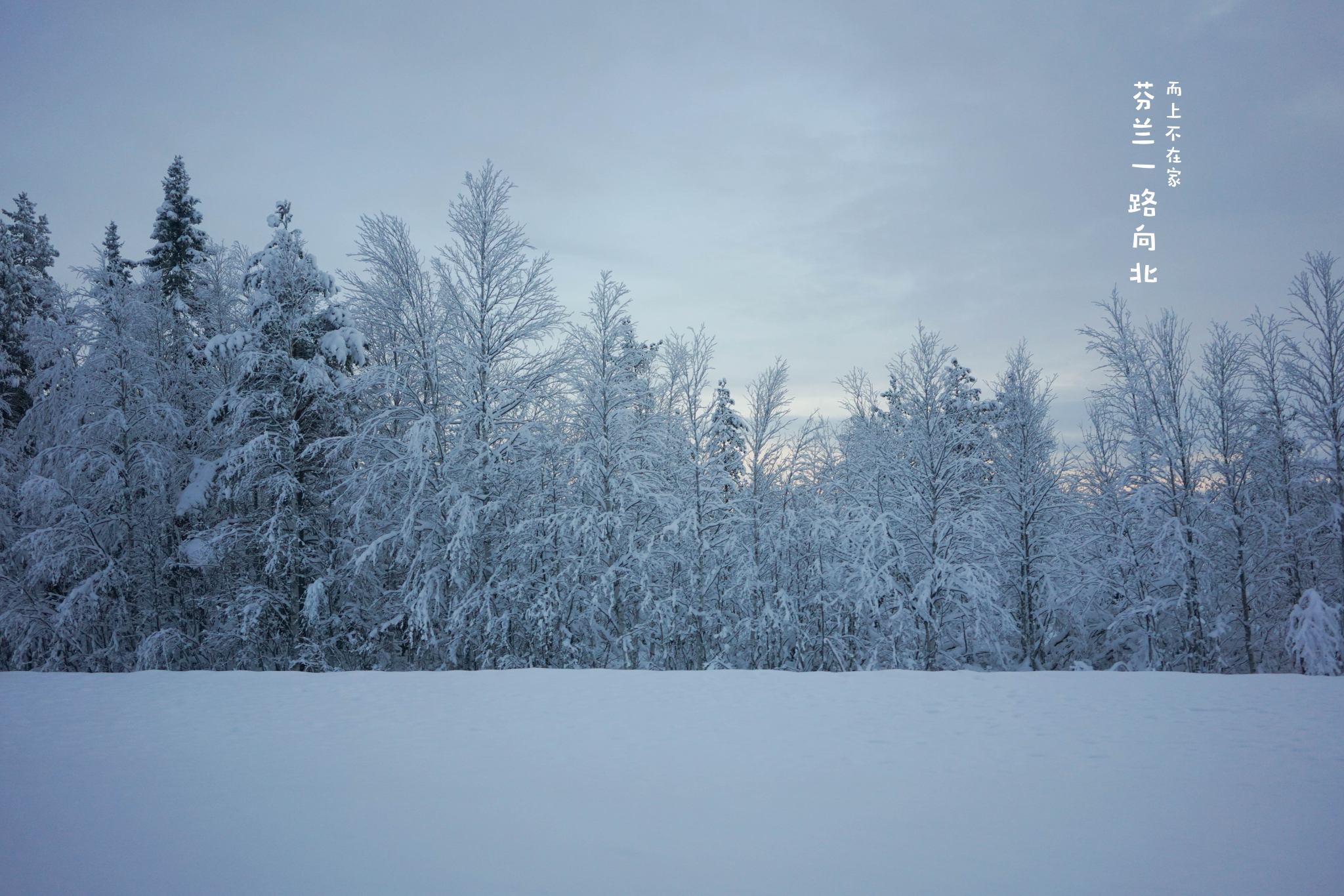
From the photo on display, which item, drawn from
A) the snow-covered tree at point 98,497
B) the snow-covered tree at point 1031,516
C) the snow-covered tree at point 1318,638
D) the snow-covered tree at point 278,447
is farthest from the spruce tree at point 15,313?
the snow-covered tree at point 1318,638

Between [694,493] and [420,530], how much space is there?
7294 millimetres

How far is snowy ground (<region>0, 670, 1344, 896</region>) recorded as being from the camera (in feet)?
11.9

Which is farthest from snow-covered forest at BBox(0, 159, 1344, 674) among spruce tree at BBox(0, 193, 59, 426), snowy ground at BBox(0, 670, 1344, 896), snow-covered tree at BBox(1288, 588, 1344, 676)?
snowy ground at BBox(0, 670, 1344, 896)

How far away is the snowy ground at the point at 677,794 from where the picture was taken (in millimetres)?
3637

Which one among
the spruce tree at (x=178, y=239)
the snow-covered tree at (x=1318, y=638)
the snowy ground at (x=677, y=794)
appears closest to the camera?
the snowy ground at (x=677, y=794)

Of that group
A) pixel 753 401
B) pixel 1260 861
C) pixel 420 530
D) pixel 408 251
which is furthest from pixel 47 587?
pixel 1260 861

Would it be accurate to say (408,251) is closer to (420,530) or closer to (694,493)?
(420,530)

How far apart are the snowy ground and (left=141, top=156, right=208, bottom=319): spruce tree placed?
17449mm

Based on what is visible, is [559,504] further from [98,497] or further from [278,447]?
[98,497]

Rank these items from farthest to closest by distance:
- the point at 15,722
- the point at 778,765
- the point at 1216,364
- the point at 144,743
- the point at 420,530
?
the point at 1216,364 < the point at 420,530 < the point at 15,722 < the point at 144,743 < the point at 778,765

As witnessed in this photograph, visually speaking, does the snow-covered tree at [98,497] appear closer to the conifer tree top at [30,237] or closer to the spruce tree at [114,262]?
the spruce tree at [114,262]

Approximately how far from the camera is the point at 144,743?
20.5 feet

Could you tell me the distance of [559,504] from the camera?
17828 mm

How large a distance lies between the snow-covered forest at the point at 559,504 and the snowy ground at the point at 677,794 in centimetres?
854
